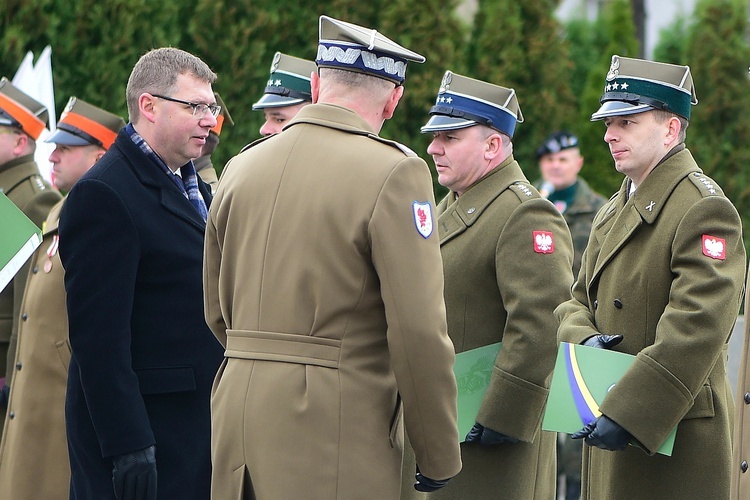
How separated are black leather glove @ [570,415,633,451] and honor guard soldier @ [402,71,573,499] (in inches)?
25.9

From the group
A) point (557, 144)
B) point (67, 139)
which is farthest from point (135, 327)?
point (557, 144)

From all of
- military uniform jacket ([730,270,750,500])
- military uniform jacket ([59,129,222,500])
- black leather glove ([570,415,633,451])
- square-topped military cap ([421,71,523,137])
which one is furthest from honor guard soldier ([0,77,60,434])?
military uniform jacket ([730,270,750,500])

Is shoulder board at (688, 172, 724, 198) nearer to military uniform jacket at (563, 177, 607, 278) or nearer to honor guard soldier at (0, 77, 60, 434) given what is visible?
honor guard soldier at (0, 77, 60, 434)

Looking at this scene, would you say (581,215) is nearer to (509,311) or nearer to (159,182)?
(509,311)

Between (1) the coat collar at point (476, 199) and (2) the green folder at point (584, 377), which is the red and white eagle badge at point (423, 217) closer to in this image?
(2) the green folder at point (584, 377)

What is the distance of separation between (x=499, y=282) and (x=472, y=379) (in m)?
0.39

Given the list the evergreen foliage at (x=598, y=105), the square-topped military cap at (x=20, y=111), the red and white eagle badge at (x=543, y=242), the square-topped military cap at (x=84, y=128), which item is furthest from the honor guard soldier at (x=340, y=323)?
the evergreen foliage at (x=598, y=105)

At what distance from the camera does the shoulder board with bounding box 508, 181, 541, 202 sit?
4836mm

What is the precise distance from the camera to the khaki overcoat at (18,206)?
5.96m

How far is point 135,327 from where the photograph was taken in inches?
157

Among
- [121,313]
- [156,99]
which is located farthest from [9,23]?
[121,313]

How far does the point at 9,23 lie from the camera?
8570 mm

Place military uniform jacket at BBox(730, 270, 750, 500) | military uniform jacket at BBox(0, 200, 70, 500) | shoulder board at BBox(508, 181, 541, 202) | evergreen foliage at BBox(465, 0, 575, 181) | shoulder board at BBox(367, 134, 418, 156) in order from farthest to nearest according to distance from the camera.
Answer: evergreen foliage at BBox(465, 0, 575, 181) → military uniform jacket at BBox(0, 200, 70, 500) → shoulder board at BBox(508, 181, 541, 202) → military uniform jacket at BBox(730, 270, 750, 500) → shoulder board at BBox(367, 134, 418, 156)

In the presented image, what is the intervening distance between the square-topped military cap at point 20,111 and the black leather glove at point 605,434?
399 centimetres
